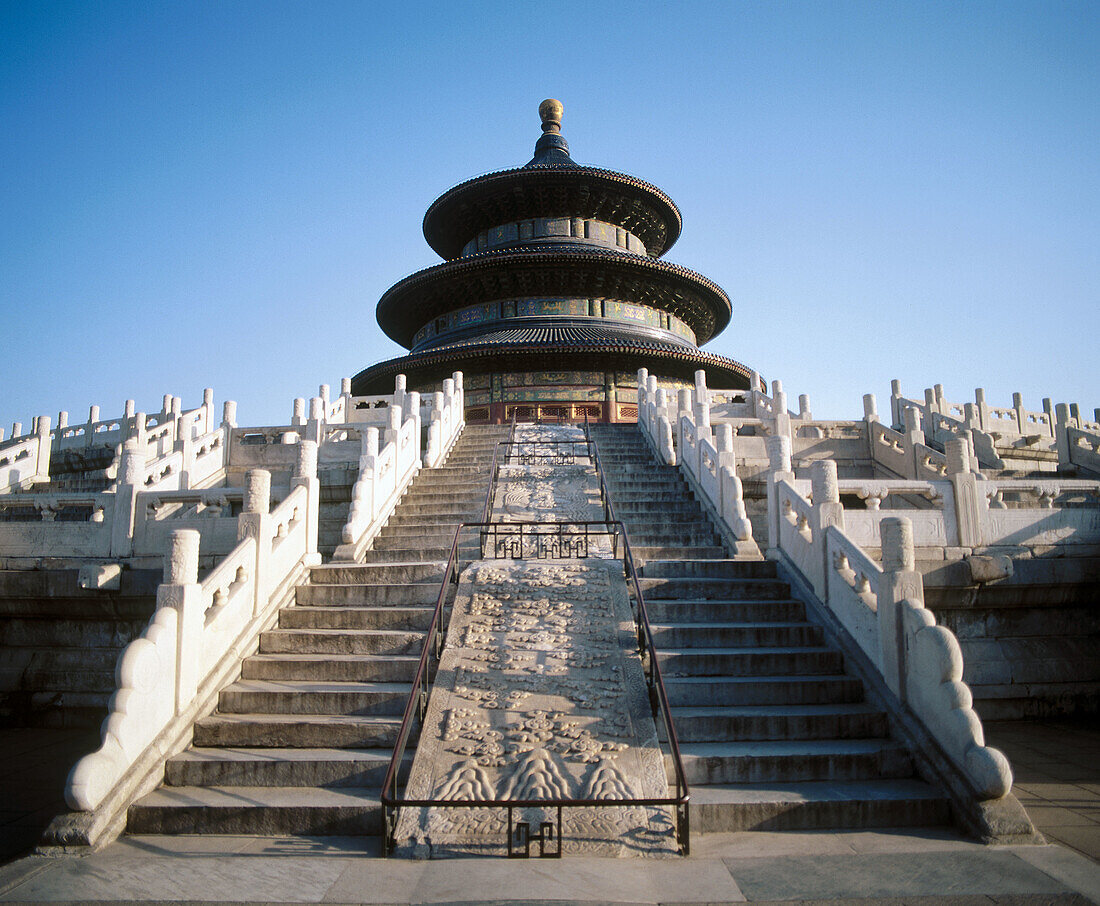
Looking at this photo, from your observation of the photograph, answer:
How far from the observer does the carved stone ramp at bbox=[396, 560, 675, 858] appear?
513 cm

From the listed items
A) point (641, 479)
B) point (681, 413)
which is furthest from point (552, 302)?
point (641, 479)

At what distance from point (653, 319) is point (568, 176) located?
21.0 ft

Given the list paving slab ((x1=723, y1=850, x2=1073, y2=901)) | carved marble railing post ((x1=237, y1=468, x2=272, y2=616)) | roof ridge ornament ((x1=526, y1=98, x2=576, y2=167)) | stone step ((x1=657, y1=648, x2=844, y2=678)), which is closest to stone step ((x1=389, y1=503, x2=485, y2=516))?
carved marble railing post ((x1=237, y1=468, x2=272, y2=616))

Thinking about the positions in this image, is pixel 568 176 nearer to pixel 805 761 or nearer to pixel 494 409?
pixel 494 409

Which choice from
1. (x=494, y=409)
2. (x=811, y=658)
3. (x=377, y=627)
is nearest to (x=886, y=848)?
(x=811, y=658)

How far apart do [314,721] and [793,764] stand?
152 inches

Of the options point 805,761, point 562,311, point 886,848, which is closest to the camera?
point 886,848

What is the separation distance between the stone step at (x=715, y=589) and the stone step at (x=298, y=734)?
11.2 ft

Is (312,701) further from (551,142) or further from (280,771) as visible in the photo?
(551,142)

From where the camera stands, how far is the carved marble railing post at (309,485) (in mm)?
9438

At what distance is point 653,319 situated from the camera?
2867 cm

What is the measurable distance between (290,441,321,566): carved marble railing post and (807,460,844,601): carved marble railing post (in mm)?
5887

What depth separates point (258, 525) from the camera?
805cm

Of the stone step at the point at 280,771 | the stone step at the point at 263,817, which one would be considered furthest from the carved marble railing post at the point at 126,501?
the stone step at the point at 263,817
